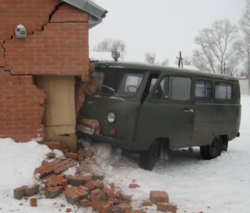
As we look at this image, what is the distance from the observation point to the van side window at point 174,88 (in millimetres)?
5920

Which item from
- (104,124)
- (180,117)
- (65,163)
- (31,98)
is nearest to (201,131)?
(180,117)

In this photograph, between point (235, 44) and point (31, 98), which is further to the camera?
point (235, 44)

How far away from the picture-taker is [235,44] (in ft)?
174

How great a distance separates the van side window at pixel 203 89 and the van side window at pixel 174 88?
1.17 feet

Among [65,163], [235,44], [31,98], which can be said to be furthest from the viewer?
[235,44]

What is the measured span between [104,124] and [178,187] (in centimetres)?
183

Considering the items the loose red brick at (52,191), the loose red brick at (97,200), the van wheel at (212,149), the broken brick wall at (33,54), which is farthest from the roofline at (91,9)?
the van wheel at (212,149)

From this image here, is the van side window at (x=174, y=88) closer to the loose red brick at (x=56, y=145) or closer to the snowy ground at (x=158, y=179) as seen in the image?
the snowy ground at (x=158, y=179)

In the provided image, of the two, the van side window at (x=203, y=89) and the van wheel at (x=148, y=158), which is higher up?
the van side window at (x=203, y=89)

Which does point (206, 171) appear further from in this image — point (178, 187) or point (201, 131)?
point (178, 187)

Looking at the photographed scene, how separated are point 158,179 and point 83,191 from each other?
70.2 inches

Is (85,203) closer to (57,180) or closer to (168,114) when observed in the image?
(57,180)

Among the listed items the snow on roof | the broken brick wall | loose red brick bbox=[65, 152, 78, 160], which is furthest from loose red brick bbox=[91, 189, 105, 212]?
the snow on roof

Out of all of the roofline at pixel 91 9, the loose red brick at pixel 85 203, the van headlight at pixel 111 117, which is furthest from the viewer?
the van headlight at pixel 111 117
